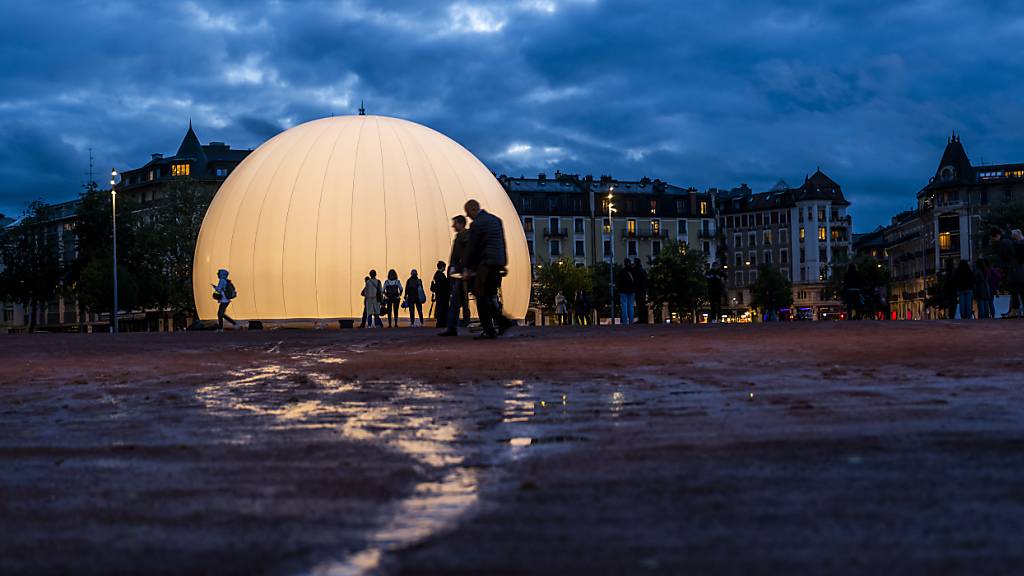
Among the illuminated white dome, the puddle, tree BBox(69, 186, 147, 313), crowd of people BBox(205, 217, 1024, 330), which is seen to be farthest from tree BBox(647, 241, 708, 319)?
the puddle

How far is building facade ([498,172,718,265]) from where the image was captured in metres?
133

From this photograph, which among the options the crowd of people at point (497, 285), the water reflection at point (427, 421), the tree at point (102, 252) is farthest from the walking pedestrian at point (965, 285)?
the tree at point (102, 252)

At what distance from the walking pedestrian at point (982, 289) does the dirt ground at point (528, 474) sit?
23.2 meters

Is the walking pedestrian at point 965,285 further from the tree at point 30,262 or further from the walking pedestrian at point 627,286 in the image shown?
the tree at point 30,262

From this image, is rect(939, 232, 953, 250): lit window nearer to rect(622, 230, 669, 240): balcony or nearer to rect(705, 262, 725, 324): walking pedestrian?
rect(622, 230, 669, 240): balcony

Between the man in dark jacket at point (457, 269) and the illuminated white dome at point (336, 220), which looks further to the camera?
the illuminated white dome at point (336, 220)

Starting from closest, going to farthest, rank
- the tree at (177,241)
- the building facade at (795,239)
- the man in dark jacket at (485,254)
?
1. the man in dark jacket at (485,254)
2. the tree at (177,241)
3. the building facade at (795,239)

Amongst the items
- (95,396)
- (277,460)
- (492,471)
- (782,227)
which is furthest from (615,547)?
(782,227)

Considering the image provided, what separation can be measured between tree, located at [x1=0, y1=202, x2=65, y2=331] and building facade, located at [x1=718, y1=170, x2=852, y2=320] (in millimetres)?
87537

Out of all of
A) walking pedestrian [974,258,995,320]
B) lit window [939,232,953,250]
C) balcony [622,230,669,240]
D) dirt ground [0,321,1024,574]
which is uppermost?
balcony [622,230,669,240]

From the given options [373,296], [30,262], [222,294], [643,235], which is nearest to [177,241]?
[30,262]

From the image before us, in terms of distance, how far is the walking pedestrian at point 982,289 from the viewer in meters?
32.7

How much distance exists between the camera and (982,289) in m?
32.9

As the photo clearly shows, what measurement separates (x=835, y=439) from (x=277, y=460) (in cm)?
247
